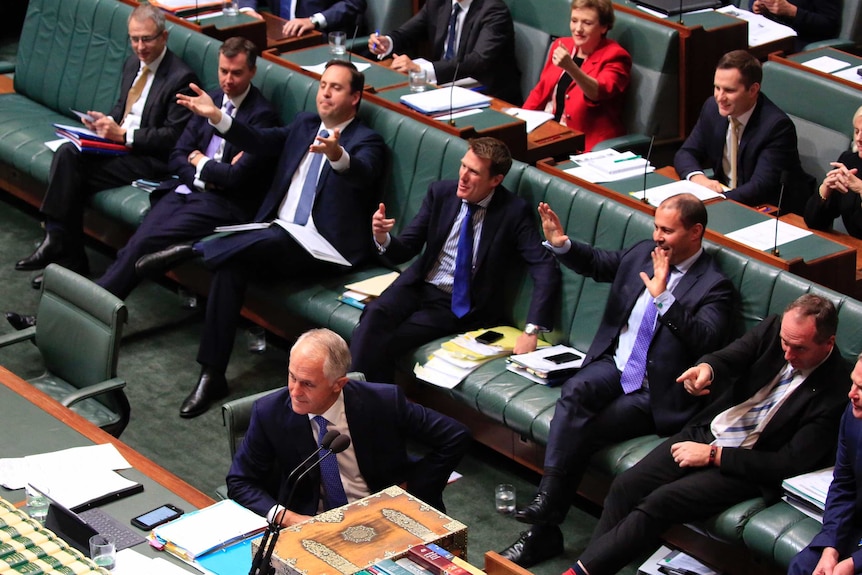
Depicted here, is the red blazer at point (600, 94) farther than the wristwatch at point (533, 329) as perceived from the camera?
Yes

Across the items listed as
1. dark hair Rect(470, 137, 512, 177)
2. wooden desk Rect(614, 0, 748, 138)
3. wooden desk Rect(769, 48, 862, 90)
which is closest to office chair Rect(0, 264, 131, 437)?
dark hair Rect(470, 137, 512, 177)

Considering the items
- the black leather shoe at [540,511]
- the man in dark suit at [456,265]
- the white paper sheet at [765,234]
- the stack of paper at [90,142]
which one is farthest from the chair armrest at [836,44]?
the stack of paper at [90,142]

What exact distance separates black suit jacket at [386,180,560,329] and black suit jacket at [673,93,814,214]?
2.91ft

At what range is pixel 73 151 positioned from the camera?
6363 millimetres

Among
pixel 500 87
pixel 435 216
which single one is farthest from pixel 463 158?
pixel 500 87

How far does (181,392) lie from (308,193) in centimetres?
99

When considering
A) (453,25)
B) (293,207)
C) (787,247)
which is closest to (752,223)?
(787,247)

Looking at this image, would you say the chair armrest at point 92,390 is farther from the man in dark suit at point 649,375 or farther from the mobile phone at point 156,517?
the man in dark suit at point 649,375

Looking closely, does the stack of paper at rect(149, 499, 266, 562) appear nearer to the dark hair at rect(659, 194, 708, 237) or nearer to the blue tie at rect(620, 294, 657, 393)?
the blue tie at rect(620, 294, 657, 393)

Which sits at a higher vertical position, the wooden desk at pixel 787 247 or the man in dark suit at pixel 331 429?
the wooden desk at pixel 787 247

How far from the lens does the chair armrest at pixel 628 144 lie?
609 cm

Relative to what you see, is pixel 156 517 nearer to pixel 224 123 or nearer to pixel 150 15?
pixel 224 123

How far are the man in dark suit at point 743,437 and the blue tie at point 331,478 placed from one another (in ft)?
2.60

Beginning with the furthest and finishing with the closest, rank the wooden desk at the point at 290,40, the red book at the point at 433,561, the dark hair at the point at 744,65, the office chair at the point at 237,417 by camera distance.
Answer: the wooden desk at the point at 290,40 < the dark hair at the point at 744,65 < the office chair at the point at 237,417 < the red book at the point at 433,561
